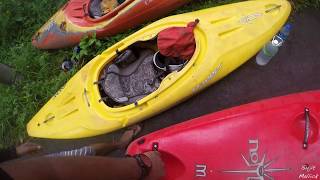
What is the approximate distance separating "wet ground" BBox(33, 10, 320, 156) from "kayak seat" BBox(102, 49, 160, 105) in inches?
8.7

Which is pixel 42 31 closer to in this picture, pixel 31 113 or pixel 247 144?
pixel 31 113

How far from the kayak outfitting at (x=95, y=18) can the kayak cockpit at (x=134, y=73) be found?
26 centimetres

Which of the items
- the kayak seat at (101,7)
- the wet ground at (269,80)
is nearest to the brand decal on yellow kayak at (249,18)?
the wet ground at (269,80)

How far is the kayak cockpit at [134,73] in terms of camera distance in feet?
7.97

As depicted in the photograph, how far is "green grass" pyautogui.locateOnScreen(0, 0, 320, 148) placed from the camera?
286 cm

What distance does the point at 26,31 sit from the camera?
3.15 m

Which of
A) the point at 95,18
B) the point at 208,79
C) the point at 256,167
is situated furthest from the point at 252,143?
the point at 95,18

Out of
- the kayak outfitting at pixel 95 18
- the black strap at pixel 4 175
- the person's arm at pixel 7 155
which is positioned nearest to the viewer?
the black strap at pixel 4 175

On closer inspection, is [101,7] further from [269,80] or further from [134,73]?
[269,80]

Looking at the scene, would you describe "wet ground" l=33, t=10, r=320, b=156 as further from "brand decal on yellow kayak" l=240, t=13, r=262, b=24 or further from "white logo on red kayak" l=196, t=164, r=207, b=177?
"white logo on red kayak" l=196, t=164, r=207, b=177

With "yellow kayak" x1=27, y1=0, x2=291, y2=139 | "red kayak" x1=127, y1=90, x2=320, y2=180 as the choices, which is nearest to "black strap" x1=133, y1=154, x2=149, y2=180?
"red kayak" x1=127, y1=90, x2=320, y2=180

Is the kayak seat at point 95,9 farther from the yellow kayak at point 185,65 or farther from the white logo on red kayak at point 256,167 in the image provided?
the white logo on red kayak at point 256,167

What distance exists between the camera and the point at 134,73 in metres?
2.52

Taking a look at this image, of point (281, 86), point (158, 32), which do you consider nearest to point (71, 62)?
point (158, 32)
